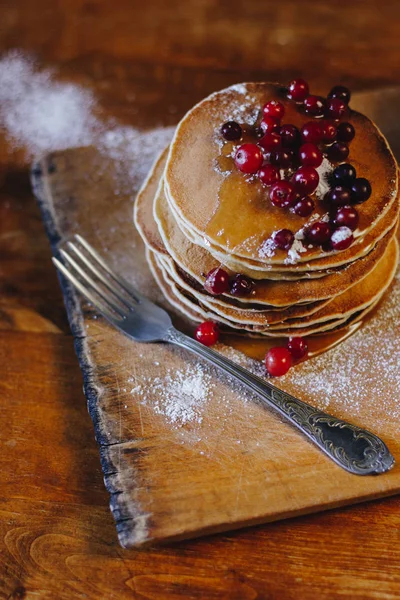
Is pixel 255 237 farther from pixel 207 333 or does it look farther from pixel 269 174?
pixel 207 333

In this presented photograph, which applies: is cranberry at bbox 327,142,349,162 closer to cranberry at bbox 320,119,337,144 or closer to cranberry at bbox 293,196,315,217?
cranberry at bbox 320,119,337,144

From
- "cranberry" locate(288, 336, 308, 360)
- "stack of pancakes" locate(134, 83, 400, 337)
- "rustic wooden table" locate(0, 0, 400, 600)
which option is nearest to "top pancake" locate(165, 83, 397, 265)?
"stack of pancakes" locate(134, 83, 400, 337)

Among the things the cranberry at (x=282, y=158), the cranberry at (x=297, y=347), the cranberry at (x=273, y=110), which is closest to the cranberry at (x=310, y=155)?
the cranberry at (x=282, y=158)

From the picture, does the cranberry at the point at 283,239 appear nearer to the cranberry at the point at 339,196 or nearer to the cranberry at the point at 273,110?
the cranberry at the point at 339,196

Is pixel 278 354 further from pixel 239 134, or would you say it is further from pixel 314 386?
pixel 239 134

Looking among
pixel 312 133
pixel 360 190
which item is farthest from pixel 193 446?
pixel 312 133

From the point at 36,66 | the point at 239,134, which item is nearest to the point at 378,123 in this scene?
the point at 239,134
